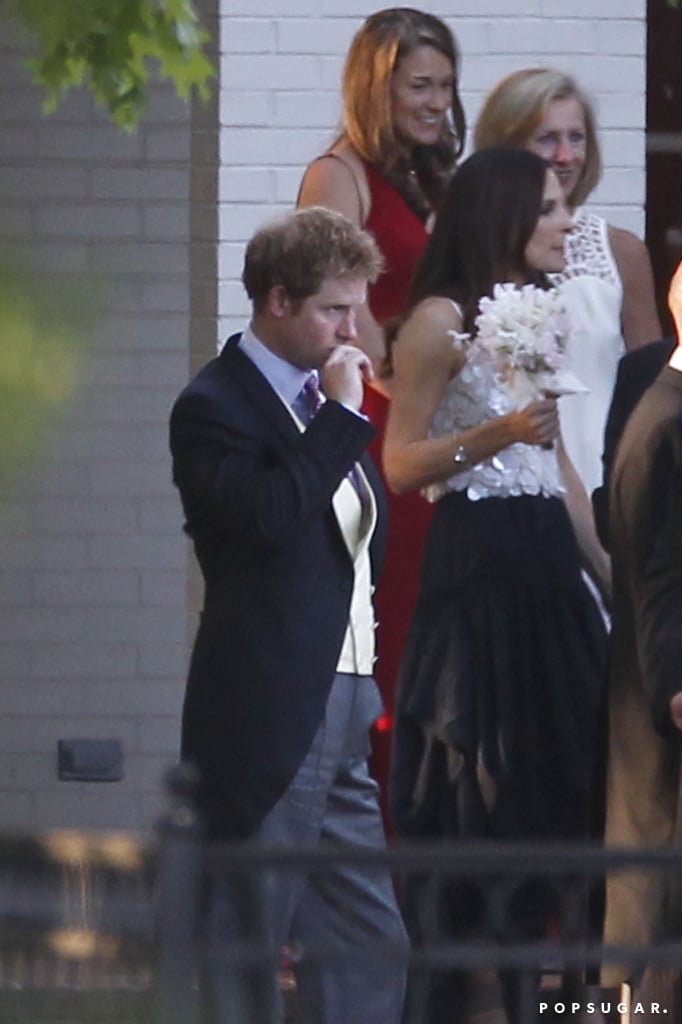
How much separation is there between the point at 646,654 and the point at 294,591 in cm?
57

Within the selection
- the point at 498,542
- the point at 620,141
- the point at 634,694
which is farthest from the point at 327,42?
the point at 634,694

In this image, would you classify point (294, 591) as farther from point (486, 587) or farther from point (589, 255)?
point (589, 255)

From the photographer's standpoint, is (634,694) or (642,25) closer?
(634,694)

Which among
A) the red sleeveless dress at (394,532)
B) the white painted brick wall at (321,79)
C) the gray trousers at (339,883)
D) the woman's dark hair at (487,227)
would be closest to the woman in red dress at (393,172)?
the red sleeveless dress at (394,532)

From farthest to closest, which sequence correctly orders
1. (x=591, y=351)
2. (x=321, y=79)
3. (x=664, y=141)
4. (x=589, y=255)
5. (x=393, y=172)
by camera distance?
(x=664, y=141) < (x=321, y=79) < (x=393, y=172) < (x=589, y=255) < (x=591, y=351)

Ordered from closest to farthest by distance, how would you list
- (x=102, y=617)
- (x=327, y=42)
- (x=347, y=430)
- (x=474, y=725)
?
1. (x=347, y=430)
2. (x=474, y=725)
3. (x=327, y=42)
4. (x=102, y=617)

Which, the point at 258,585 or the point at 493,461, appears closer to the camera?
the point at 258,585

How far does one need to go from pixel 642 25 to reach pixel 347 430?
232 cm

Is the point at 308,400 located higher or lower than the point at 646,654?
higher

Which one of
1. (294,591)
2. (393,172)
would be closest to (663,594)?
(294,591)

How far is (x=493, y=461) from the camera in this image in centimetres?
429

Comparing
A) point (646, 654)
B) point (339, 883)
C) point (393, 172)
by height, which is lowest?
point (339, 883)

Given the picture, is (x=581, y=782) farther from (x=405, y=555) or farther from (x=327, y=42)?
(x=327, y=42)

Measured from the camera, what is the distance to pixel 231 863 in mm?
2322
